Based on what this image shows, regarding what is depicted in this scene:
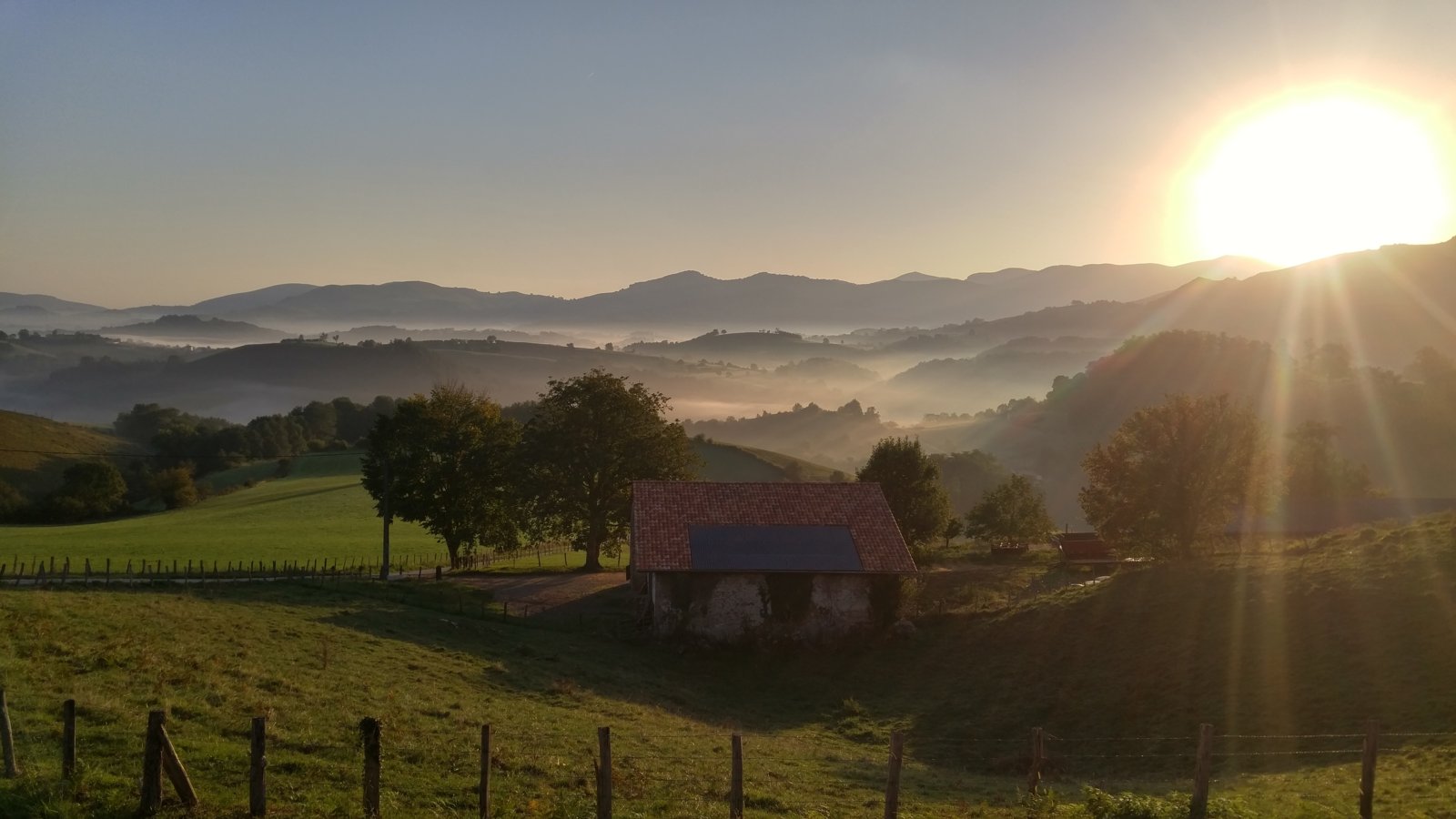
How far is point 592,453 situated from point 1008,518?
36.7 meters

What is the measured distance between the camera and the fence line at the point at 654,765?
11.6 meters

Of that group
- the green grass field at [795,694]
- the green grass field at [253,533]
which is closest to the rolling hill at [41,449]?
the green grass field at [253,533]

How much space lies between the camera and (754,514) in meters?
40.6

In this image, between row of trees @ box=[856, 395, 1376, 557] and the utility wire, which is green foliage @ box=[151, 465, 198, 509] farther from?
row of trees @ box=[856, 395, 1376, 557]

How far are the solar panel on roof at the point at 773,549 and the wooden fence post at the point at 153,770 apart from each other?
25.9 meters

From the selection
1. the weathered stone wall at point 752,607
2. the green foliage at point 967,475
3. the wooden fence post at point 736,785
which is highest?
the wooden fence post at point 736,785

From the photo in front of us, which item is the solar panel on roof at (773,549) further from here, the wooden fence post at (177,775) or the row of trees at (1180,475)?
the wooden fence post at (177,775)

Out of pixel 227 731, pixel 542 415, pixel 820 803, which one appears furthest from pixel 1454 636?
pixel 542 415

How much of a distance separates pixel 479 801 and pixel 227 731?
19.6 feet

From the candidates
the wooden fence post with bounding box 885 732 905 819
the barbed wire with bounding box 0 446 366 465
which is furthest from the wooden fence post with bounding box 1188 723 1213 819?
the barbed wire with bounding box 0 446 366 465

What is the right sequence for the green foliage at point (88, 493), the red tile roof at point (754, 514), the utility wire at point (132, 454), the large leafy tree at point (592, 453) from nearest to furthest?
the red tile roof at point (754, 514) → the large leafy tree at point (592, 453) → the green foliage at point (88, 493) → the utility wire at point (132, 454)

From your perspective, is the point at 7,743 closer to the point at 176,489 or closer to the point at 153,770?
the point at 153,770

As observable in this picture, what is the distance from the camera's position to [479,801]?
12.6 metres

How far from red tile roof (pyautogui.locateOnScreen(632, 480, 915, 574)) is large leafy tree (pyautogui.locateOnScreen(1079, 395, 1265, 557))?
51.0ft
